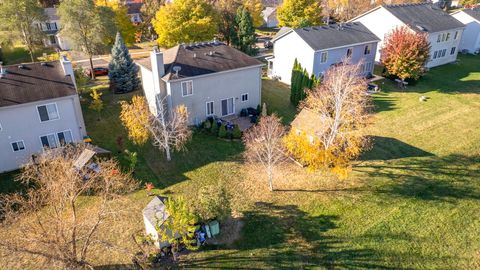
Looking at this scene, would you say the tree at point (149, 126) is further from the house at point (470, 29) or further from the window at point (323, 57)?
the house at point (470, 29)

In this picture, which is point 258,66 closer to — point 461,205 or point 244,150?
point 244,150

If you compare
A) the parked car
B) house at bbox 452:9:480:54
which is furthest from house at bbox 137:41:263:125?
house at bbox 452:9:480:54

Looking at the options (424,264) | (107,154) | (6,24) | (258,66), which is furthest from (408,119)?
(6,24)

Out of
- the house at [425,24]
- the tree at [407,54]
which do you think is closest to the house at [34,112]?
the tree at [407,54]

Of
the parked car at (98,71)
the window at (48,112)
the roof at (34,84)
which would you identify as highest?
the roof at (34,84)

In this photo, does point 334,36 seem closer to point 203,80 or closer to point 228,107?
point 228,107

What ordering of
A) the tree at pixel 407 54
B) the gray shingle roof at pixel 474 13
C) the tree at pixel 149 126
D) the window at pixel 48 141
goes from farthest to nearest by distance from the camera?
1. the gray shingle roof at pixel 474 13
2. the tree at pixel 407 54
3. the window at pixel 48 141
4. the tree at pixel 149 126
